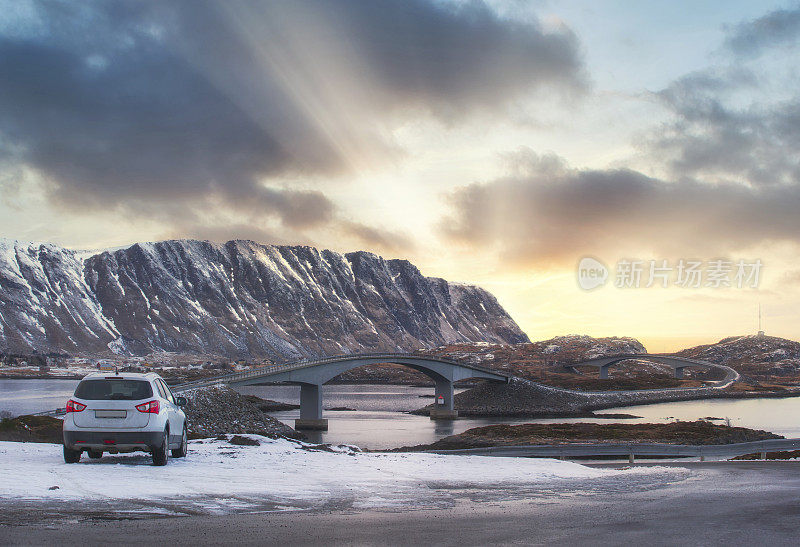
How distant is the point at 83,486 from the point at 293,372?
296 feet

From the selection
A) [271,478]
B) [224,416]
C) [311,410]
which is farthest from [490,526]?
[311,410]

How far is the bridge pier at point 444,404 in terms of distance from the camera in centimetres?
12125

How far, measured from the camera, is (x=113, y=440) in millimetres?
16125

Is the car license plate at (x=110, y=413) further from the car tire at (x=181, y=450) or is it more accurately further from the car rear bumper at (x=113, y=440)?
the car tire at (x=181, y=450)

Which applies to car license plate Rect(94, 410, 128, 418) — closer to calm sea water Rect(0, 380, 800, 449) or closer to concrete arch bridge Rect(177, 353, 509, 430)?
calm sea water Rect(0, 380, 800, 449)

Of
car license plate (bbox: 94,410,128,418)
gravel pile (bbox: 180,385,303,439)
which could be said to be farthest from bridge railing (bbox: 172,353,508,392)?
car license plate (bbox: 94,410,128,418)

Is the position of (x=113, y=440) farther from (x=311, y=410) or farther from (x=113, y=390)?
(x=311, y=410)

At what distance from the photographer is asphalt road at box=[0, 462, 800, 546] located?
919 cm

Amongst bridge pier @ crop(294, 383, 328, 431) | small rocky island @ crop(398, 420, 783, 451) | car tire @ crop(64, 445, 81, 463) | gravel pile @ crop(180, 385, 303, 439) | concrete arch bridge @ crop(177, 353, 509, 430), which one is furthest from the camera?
bridge pier @ crop(294, 383, 328, 431)

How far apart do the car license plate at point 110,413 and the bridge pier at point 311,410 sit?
76.8m

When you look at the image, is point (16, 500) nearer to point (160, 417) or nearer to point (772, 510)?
point (160, 417)

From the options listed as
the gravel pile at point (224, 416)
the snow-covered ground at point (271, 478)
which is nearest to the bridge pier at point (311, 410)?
the gravel pile at point (224, 416)

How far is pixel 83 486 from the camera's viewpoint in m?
13.0

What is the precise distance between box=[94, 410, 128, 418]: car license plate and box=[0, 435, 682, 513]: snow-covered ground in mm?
1081
